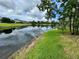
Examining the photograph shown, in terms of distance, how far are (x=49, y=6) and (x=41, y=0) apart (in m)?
3.24

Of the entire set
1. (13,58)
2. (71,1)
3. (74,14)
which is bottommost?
(13,58)

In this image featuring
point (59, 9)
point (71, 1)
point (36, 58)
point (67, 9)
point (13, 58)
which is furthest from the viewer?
point (59, 9)

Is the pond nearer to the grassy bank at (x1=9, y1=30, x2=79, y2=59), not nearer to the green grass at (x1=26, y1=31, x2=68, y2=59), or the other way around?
the grassy bank at (x1=9, y1=30, x2=79, y2=59)

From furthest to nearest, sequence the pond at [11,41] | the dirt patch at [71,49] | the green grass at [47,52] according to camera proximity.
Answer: the pond at [11,41]
the dirt patch at [71,49]
the green grass at [47,52]

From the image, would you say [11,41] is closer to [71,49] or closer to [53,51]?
[71,49]

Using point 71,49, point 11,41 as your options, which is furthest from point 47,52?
point 11,41

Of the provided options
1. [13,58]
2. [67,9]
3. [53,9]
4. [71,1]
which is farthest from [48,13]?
[13,58]

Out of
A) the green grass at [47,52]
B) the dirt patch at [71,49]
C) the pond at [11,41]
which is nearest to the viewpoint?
the green grass at [47,52]

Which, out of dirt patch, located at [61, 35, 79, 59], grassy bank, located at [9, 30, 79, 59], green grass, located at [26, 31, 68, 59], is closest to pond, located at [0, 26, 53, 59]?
grassy bank, located at [9, 30, 79, 59]

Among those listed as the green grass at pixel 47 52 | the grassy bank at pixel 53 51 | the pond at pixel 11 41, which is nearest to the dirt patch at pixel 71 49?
the grassy bank at pixel 53 51

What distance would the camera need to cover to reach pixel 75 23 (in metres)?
59.8

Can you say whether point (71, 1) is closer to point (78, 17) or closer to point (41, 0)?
point (78, 17)

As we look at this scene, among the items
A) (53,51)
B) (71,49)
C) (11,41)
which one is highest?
(53,51)

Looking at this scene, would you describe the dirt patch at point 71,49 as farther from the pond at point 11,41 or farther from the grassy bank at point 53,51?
the pond at point 11,41
